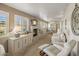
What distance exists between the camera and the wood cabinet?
1961mm

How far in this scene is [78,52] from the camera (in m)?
1.82

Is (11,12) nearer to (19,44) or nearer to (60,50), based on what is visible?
(19,44)

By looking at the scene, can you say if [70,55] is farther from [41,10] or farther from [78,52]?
[41,10]

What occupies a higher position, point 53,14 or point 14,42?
point 53,14

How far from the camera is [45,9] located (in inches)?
79.6

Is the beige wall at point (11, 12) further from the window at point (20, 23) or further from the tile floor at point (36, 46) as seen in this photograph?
the tile floor at point (36, 46)

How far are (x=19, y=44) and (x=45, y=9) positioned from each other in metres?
0.94

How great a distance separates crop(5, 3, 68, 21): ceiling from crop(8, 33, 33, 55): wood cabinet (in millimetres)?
523

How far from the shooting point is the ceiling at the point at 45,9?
6.28ft

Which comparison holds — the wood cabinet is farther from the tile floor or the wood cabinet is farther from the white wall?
the white wall

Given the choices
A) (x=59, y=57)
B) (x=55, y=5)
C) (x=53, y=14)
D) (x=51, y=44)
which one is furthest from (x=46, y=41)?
(x=55, y=5)

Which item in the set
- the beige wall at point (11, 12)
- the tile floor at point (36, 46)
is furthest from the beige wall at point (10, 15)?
the tile floor at point (36, 46)

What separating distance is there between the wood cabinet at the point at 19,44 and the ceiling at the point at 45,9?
52cm

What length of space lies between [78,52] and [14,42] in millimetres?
1313
